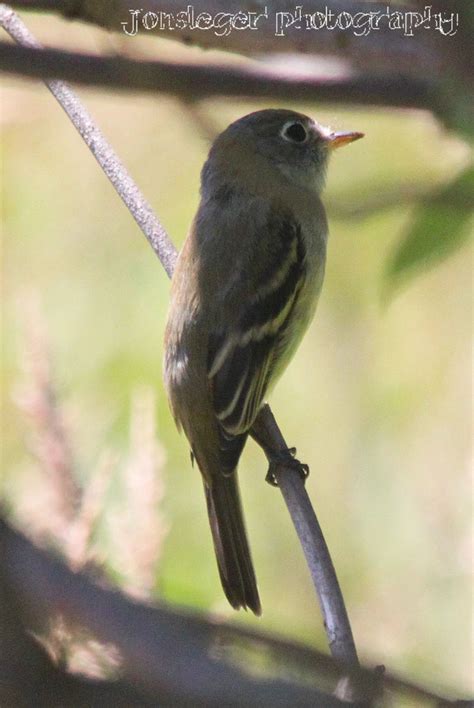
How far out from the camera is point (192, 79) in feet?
1.68

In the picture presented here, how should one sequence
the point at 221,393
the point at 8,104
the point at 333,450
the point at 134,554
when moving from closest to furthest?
the point at 134,554, the point at 221,393, the point at 333,450, the point at 8,104

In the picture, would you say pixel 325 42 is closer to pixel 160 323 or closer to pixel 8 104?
pixel 160 323

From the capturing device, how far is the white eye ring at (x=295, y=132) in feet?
12.0

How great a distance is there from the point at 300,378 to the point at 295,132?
1.12m

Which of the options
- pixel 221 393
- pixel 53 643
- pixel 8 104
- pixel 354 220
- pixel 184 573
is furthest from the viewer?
pixel 8 104

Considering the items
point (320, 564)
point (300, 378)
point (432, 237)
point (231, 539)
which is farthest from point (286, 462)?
point (300, 378)

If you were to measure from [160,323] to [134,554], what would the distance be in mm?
2108

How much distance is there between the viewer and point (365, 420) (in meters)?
4.30

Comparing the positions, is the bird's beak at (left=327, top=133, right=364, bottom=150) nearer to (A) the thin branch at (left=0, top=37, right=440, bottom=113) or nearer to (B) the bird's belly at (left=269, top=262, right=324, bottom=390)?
(B) the bird's belly at (left=269, top=262, right=324, bottom=390)

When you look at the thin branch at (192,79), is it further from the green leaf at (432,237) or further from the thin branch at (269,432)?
the thin branch at (269,432)

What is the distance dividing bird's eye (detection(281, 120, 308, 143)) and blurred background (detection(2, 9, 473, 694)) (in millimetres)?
274

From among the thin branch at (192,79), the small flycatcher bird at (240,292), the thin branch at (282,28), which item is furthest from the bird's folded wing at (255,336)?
the thin branch at (192,79)

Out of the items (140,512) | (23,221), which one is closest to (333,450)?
(23,221)

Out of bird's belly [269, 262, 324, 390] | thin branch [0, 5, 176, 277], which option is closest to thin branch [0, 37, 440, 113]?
thin branch [0, 5, 176, 277]
